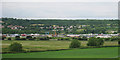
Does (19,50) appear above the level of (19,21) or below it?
below

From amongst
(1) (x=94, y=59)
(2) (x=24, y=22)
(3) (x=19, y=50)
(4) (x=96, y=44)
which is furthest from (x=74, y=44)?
(2) (x=24, y=22)

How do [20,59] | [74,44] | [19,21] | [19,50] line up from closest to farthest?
[20,59] < [19,50] < [74,44] < [19,21]

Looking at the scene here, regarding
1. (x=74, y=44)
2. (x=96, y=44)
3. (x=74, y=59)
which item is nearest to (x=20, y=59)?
(x=74, y=59)

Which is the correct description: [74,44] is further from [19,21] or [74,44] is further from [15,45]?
[19,21]

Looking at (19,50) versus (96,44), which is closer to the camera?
(19,50)

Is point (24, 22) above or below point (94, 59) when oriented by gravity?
above

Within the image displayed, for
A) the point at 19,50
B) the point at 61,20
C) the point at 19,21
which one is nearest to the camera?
the point at 19,50

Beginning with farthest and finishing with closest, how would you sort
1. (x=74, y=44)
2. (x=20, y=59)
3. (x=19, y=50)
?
(x=74, y=44)
(x=19, y=50)
(x=20, y=59)

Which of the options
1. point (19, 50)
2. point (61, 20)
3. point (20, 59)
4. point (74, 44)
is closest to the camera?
point (20, 59)

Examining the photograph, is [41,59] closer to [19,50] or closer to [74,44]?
[19,50]
